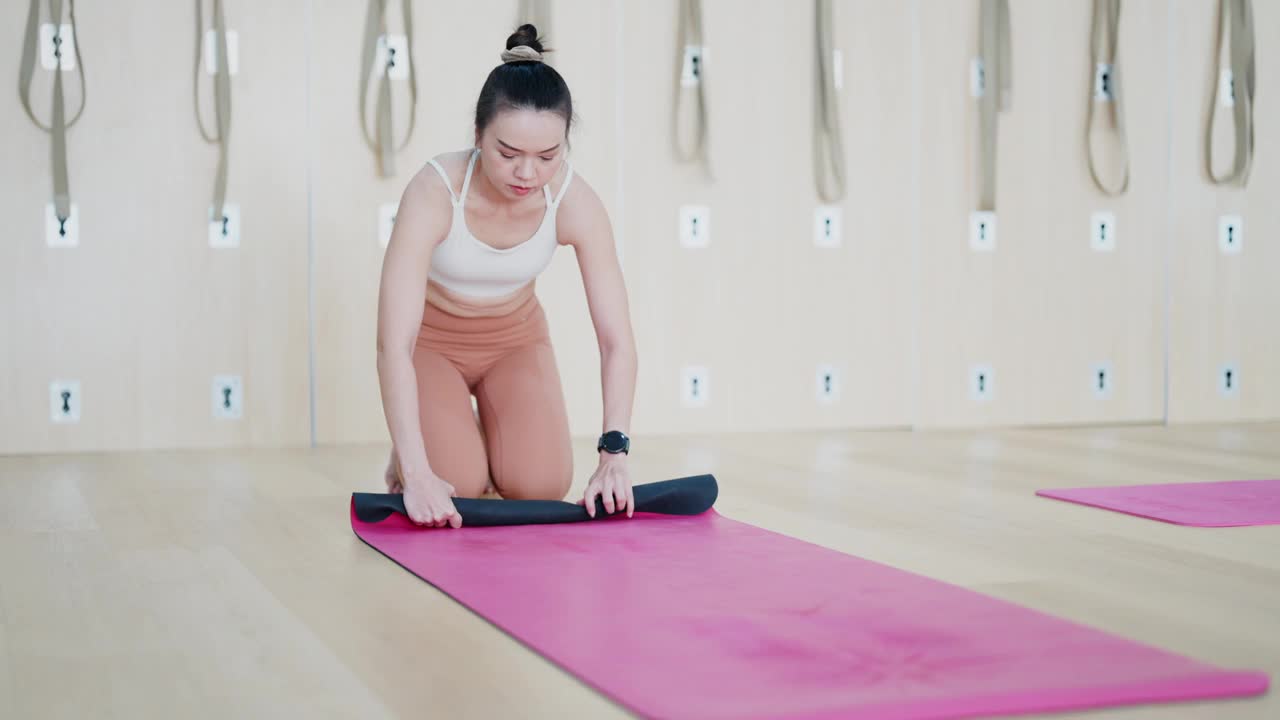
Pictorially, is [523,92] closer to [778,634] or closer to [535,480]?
[535,480]

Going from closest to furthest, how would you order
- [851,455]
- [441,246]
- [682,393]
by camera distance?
[441,246] < [851,455] < [682,393]

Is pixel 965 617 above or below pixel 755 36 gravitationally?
below

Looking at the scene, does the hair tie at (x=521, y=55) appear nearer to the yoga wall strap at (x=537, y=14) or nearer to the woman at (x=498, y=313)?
the woman at (x=498, y=313)

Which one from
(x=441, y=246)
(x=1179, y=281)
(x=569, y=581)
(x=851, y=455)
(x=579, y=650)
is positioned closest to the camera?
(x=579, y=650)

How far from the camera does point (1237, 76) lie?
5098 mm

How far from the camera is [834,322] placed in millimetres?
4840

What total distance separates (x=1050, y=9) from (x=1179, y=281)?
3.80 ft

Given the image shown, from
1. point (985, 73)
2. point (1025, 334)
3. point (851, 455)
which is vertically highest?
point (985, 73)

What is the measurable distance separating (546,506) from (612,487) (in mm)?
138

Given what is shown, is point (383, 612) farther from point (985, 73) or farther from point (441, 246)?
point (985, 73)

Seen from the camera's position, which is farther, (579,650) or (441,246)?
(441,246)

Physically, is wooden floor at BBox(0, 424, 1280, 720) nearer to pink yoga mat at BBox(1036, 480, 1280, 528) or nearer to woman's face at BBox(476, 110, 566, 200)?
pink yoga mat at BBox(1036, 480, 1280, 528)

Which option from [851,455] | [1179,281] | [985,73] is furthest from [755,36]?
[1179,281]

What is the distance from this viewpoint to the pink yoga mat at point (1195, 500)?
271 centimetres
